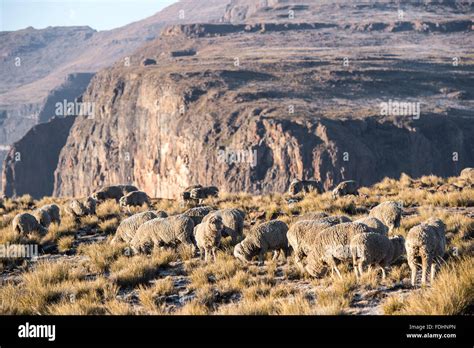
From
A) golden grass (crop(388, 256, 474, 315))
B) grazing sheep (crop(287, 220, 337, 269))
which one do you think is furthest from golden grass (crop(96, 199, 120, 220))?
golden grass (crop(388, 256, 474, 315))

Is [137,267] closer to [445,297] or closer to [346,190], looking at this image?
[445,297]

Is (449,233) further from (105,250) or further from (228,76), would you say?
(228,76)

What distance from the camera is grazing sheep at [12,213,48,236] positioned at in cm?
1744

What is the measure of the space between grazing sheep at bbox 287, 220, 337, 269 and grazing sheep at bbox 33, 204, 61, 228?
31.7ft

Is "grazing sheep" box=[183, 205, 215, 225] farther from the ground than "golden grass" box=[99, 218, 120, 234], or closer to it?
farther from the ground

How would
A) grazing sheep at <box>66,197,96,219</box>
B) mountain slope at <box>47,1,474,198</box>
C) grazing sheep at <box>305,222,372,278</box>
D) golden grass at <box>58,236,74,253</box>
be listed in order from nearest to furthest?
grazing sheep at <box>305,222,372,278</box>, golden grass at <box>58,236,74,253</box>, grazing sheep at <box>66,197,96,219</box>, mountain slope at <box>47,1,474,198</box>

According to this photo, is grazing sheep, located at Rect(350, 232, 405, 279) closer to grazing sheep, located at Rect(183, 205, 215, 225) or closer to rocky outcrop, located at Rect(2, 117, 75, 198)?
grazing sheep, located at Rect(183, 205, 215, 225)

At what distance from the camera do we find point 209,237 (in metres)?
13.2

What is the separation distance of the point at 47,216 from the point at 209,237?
25.7 ft

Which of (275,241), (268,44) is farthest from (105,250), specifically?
(268,44)

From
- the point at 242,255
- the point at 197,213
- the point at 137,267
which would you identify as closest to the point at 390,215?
the point at 242,255

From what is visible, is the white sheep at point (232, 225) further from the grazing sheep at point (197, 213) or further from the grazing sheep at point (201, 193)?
the grazing sheep at point (201, 193)

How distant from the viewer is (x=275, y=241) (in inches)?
494
